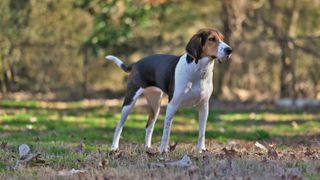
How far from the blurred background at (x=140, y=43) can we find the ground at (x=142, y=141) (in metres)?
2.34

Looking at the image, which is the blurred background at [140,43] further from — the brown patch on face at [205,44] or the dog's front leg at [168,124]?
the brown patch on face at [205,44]

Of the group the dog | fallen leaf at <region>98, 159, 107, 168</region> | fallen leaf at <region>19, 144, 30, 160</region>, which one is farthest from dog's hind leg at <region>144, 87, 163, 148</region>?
fallen leaf at <region>98, 159, 107, 168</region>

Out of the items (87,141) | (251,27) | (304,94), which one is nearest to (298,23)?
(251,27)

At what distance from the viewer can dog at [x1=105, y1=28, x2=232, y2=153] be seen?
8.44 metres

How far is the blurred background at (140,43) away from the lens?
20656mm

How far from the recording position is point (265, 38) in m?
20.6

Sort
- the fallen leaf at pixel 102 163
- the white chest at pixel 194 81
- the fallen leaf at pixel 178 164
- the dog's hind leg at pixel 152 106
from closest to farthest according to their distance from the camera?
the fallen leaf at pixel 178 164
the fallen leaf at pixel 102 163
the white chest at pixel 194 81
the dog's hind leg at pixel 152 106

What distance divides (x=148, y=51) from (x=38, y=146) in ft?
40.8

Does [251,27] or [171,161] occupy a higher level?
[251,27]

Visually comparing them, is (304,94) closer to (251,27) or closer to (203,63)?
(251,27)

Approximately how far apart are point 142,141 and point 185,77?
116 inches

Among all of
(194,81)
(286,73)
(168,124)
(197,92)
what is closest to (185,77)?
(194,81)

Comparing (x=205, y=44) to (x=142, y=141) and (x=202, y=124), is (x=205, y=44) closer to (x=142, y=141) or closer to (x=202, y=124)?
(x=202, y=124)

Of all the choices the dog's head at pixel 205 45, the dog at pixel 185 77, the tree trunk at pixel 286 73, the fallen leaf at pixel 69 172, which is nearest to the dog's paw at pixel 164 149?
the dog at pixel 185 77
